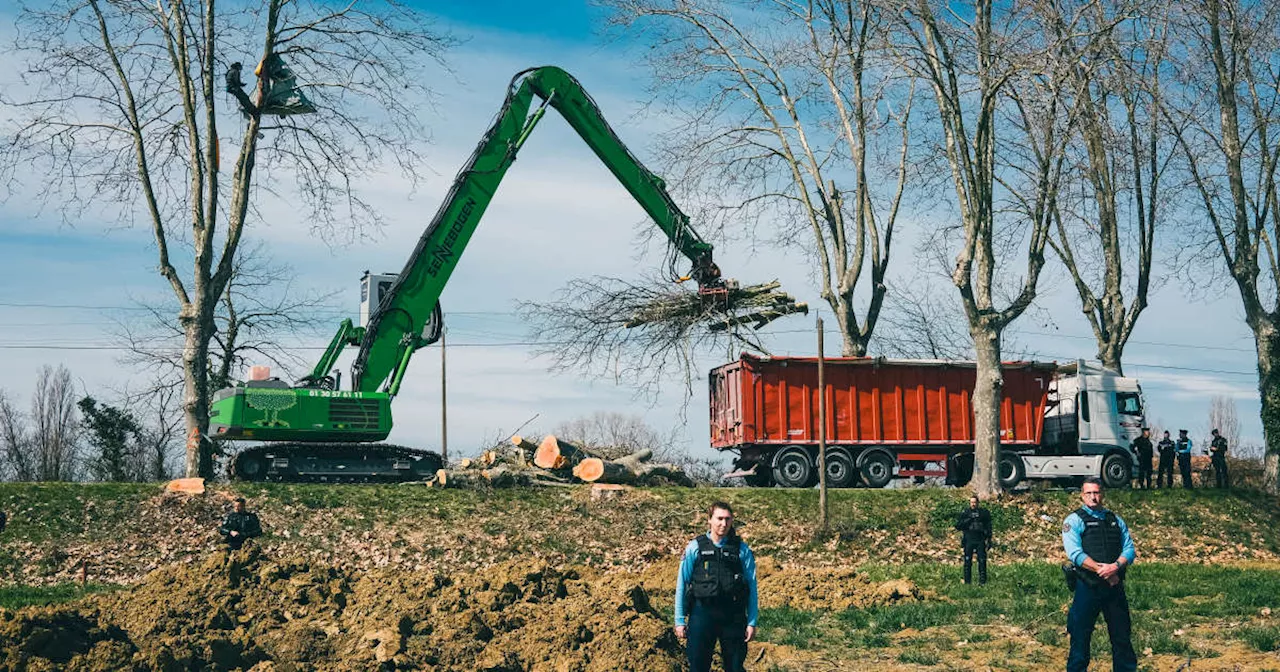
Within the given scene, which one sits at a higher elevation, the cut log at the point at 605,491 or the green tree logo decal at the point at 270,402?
the green tree logo decal at the point at 270,402

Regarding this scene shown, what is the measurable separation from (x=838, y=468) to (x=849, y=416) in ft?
3.85

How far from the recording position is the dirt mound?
930 centimetres

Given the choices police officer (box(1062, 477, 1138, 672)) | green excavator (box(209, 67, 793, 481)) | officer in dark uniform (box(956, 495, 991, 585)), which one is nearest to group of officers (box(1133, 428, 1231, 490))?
officer in dark uniform (box(956, 495, 991, 585))

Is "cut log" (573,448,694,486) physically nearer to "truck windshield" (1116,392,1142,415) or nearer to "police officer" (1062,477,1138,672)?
"truck windshield" (1116,392,1142,415)

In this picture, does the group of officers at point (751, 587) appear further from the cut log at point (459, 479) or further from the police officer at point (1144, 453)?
the police officer at point (1144, 453)

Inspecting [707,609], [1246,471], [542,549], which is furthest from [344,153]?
[1246,471]

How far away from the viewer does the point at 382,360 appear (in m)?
23.3

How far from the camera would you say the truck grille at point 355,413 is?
22.6 m

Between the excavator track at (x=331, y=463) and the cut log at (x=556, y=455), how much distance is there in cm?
216

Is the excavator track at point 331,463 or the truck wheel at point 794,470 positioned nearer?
the excavator track at point 331,463

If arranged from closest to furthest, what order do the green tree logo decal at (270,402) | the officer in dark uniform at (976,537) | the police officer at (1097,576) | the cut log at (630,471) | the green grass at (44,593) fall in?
the police officer at (1097,576)
the green grass at (44,593)
the officer in dark uniform at (976,537)
the green tree logo decal at (270,402)
the cut log at (630,471)

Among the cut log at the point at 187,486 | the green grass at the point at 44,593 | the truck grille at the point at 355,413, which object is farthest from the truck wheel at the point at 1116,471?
the green grass at the point at 44,593

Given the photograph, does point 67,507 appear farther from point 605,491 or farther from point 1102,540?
point 1102,540

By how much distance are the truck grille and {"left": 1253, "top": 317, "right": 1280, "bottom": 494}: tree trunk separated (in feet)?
65.4
